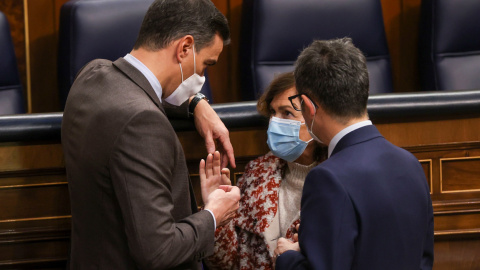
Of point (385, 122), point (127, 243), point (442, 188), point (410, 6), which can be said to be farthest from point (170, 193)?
point (410, 6)

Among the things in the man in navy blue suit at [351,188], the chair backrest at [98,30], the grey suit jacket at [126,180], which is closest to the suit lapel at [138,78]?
the grey suit jacket at [126,180]

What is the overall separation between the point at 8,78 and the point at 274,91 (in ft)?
3.79

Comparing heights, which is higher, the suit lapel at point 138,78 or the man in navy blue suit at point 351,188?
the suit lapel at point 138,78

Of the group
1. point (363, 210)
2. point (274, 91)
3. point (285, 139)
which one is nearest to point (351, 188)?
point (363, 210)

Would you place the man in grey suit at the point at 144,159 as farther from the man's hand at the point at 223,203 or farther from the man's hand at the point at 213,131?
the man's hand at the point at 213,131

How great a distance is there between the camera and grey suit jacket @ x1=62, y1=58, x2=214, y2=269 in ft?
3.53

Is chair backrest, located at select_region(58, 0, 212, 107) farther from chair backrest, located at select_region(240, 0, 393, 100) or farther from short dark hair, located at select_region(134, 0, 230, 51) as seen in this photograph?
short dark hair, located at select_region(134, 0, 230, 51)

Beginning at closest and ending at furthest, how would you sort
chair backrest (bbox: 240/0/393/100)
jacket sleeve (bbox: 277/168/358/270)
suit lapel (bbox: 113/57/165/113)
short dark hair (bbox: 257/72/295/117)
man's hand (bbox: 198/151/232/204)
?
1. jacket sleeve (bbox: 277/168/358/270)
2. suit lapel (bbox: 113/57/165/113)
3. man's hand (bbox: 198/151/232/204)
4. short dark hair (bbox: 257/72/295/117)
5. chair backrest (bbox: 240/0/393/100)

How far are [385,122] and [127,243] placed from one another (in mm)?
744

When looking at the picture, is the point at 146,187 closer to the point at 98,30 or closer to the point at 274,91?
the point at 274,91

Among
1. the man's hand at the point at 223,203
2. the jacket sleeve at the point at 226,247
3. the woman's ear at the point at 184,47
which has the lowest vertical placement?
the jacket sleeve at the point at 226,247

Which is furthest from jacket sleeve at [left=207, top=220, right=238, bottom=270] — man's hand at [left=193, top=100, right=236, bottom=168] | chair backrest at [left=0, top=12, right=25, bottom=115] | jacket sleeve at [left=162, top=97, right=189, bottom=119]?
chair backrest at [left=0, top=12, right=25, bottom=115]

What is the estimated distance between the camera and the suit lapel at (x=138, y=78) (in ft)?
3.88

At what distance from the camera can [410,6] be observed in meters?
2.71
